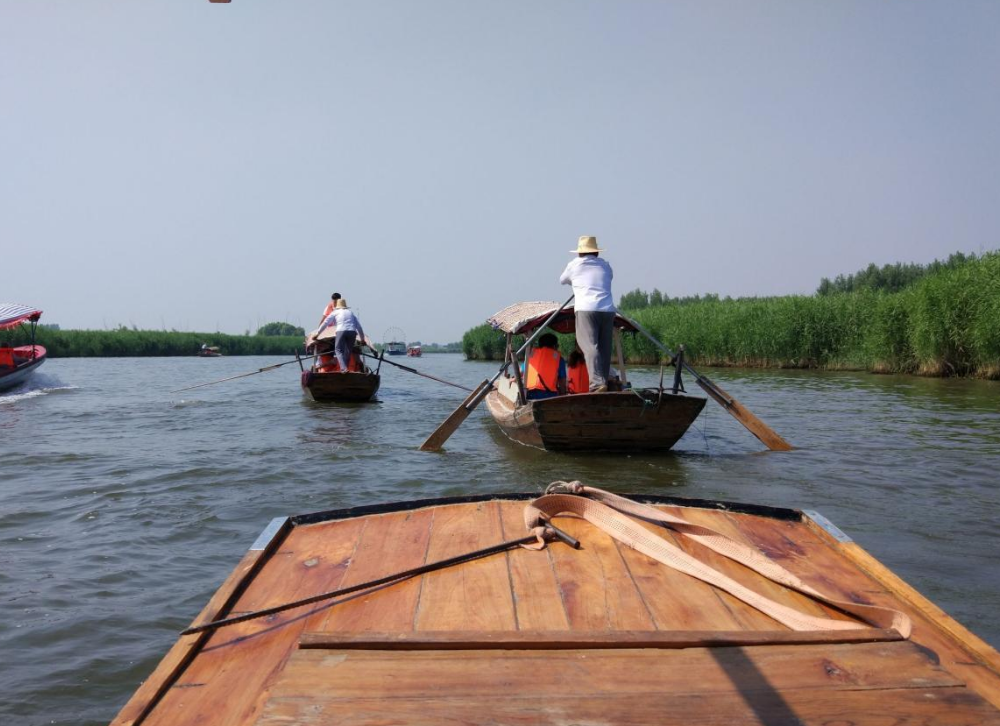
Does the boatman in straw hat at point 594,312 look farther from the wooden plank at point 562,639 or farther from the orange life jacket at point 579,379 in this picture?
the wooden plank at point 562,639

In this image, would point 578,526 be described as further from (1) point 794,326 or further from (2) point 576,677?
(1) point 794,326

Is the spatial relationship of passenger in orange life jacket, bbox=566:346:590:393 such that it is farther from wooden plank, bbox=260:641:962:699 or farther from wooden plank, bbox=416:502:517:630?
wooden plank, bbox=260:641:962:699

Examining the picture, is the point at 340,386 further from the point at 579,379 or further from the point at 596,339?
the point at 596,339

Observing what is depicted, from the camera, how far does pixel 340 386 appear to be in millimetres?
15430

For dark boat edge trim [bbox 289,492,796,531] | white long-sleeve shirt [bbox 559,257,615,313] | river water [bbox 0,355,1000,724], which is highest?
white long-sleeve shirt [bbox 559,257,615,313]

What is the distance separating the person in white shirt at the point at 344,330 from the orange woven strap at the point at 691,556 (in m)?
12.5

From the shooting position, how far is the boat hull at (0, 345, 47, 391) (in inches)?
722

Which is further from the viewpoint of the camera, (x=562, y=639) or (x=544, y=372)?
(x=544, y=372)

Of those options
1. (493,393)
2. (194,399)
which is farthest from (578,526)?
(194,399)

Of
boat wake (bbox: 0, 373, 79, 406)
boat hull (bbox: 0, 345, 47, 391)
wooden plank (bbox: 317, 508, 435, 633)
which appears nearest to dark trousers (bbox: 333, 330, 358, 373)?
boat wake (bbox: 0, 373, 79, 406)

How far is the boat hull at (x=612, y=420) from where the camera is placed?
27.6 ft

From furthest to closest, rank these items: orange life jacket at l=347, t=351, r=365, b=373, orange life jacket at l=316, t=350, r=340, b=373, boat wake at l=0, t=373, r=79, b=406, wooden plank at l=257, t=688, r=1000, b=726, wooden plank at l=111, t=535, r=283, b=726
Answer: boat wake at l=0, t=373, r=79, b=406 < orange life jacket at l=316, t=350, r=340, b=373 < orange life jacket at l=347, t=351, r=365, b=373 < wooden plank at l=111, t=535, r=283, b=726 < wooden plank at l=257, t=688, r=1000, b=726

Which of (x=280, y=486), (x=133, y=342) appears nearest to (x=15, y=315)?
(x=280, y=486)

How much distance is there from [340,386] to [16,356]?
445 inches
